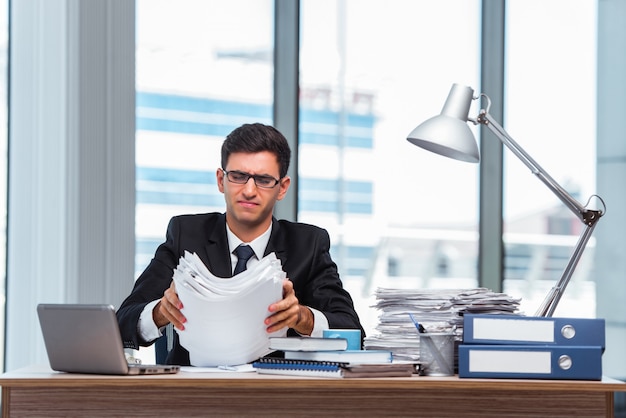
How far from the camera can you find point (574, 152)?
4.76m

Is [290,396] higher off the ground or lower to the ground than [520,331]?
lower

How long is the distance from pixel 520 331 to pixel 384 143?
2.93 meters

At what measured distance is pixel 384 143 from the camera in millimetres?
4684

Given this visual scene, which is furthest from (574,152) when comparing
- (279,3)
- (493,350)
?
(493,350)

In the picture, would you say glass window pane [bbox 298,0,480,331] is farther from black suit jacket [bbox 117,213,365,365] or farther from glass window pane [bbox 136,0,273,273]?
black suit jacket [bbox 117,213,365,365]

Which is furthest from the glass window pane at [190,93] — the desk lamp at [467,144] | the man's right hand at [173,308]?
the man's right hand at [173,308]

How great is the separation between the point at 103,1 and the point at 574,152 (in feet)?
8.32

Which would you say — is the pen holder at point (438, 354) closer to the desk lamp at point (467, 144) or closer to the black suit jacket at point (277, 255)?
the desk lamp at point (467, 144)

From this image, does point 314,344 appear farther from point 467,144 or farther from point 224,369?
point 467,144

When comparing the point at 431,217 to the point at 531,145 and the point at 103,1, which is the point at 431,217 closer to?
the point at 531,145

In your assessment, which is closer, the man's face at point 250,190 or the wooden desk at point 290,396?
the wooden desk at point 290,396

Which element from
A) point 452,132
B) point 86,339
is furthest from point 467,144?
point 86,339

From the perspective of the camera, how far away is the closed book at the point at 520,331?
71.4 inches

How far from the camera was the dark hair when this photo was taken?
7.88 ft
